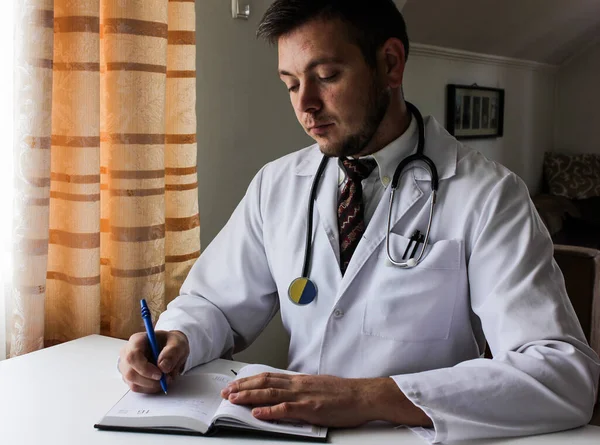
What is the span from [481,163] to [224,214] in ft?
3.36

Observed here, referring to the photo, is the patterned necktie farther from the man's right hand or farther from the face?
the man's right hand

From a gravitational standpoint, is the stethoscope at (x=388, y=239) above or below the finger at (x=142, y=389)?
above

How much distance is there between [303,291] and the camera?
1.37m

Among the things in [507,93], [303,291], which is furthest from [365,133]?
[507,93]

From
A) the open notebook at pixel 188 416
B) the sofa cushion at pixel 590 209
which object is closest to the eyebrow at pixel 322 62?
the open notebook at pixel 188 416

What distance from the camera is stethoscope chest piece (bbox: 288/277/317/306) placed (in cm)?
137

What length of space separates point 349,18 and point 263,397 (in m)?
0.73

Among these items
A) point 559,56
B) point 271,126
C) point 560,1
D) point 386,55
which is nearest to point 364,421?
point 386,55

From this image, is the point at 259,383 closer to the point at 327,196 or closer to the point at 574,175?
the point at 327,196

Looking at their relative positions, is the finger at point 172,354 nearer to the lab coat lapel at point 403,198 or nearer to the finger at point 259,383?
the finger at point 259,383

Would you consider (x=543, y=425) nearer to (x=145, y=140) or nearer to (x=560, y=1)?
(x=145, y=140)

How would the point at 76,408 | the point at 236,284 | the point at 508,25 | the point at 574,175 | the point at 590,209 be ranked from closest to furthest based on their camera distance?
1. the point at 76,408
2. the point at 236,284
3. the point at 508,25
4. the point at 590,209
5. the point at 574,175

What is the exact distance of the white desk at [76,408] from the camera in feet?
3.23

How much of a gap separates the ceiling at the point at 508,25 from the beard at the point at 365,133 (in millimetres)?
1712
